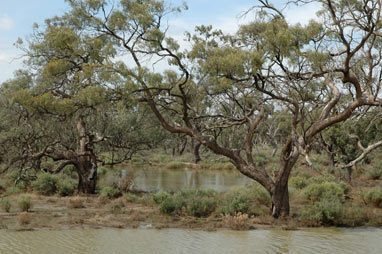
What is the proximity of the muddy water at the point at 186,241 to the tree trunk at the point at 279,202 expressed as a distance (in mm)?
1684

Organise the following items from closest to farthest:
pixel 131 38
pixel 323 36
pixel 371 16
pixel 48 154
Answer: pixel 371 16
pixel 323 36
pixel 131 38
pixel 48 154

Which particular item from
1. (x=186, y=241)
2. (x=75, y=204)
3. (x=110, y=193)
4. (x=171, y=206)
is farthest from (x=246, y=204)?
(x=110, y=193)

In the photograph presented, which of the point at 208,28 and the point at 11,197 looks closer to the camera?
the point at 208,28

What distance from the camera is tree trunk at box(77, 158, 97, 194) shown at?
21.4 m

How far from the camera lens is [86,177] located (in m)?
21.5

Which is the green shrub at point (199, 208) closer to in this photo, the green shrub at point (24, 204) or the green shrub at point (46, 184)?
the green shrub at point (24, 204)

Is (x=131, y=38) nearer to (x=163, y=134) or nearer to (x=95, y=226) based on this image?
(x=95, y=226)

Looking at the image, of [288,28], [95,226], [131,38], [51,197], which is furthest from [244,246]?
[51,197]

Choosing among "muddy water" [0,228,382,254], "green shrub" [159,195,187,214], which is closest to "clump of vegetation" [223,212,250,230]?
"muddy water" [0,228,382,254]

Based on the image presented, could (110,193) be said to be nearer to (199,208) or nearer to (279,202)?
(199,208)

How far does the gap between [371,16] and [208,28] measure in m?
6.01

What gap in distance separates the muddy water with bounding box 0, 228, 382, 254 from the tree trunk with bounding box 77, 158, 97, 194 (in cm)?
848

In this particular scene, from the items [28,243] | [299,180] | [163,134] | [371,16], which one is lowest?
[28,243]

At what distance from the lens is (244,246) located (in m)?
11.5
